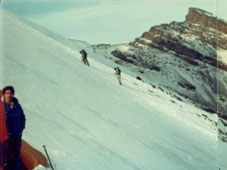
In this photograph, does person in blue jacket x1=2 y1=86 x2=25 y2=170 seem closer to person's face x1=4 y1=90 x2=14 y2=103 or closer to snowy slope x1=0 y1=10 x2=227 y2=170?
person's face x1=4 y1=90 x2=14 y2=103

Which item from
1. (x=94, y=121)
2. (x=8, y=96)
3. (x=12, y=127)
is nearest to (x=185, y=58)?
(x=94, y=121)

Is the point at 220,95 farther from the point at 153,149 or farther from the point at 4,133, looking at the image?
the point at 4,133

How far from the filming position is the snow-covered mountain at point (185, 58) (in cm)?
6275

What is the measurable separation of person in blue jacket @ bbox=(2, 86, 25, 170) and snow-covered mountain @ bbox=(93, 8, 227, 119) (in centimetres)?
4188

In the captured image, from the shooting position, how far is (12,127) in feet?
41.0

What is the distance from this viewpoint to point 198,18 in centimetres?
9456

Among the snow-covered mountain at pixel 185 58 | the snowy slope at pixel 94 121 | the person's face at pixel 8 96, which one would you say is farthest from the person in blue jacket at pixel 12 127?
the snow-covered mountain at pixel 185 58

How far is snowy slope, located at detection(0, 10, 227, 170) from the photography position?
15695mm

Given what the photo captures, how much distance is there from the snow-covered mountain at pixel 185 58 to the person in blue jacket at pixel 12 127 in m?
41.9

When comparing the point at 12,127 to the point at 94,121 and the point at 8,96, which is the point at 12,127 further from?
the point at 94,121

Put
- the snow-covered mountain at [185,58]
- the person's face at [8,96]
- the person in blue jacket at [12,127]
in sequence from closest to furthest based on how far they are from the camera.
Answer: the person's face at [8,96], the person in blue jacket at [12,127], the snow-covered mountain at [185,58]

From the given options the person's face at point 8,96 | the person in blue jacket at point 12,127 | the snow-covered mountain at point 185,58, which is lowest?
the snow-covered mountain at point 185,58

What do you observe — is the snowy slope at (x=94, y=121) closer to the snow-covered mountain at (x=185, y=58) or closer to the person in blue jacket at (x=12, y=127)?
the person in blue jacket at (x=12, y=127)

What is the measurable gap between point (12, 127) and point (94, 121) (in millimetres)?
5966
